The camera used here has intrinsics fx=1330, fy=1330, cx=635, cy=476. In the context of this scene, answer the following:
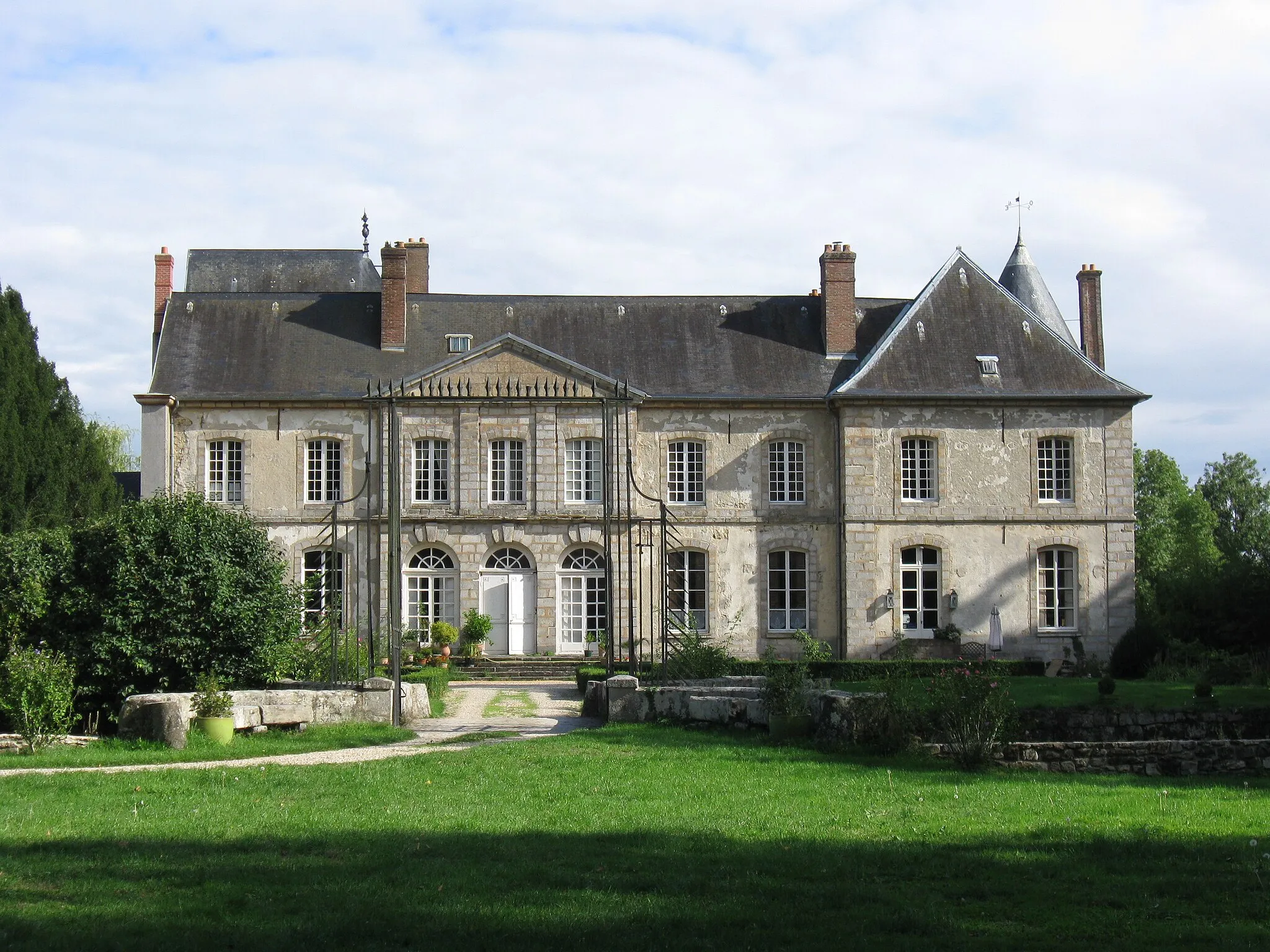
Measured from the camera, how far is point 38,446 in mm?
21547

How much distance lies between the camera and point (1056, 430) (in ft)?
81.7

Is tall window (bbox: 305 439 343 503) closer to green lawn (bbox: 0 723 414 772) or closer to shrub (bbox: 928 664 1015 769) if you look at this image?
green lawn (bbox: 0 723 414 772)

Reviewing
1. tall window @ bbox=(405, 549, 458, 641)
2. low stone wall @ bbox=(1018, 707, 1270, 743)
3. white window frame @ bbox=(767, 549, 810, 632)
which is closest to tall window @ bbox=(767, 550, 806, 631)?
white window frame @ bbox=(767, 549, 810, 632)

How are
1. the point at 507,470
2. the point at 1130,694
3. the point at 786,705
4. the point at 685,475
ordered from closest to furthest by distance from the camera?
the point at 786,705 → the point at 1130,694 → the point at 507,470 → the point at 685,475

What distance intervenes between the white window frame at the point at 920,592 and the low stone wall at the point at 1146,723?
33.9 ft

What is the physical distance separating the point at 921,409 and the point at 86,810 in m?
19.3

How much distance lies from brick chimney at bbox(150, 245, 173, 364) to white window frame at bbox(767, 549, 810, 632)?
513 inches

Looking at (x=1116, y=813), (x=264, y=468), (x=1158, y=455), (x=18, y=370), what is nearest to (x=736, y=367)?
(x=264, y=468)

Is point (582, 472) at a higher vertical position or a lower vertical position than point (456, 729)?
higher

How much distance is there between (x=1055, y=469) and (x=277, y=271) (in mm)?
21602

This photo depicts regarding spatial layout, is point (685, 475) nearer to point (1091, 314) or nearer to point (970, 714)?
point (1091, 314)

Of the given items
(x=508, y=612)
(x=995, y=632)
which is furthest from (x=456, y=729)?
(x=995, y=632)

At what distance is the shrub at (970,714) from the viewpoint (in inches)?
389

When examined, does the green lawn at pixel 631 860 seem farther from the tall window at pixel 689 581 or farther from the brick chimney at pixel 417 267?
the brick chimney at pixel 417 267
